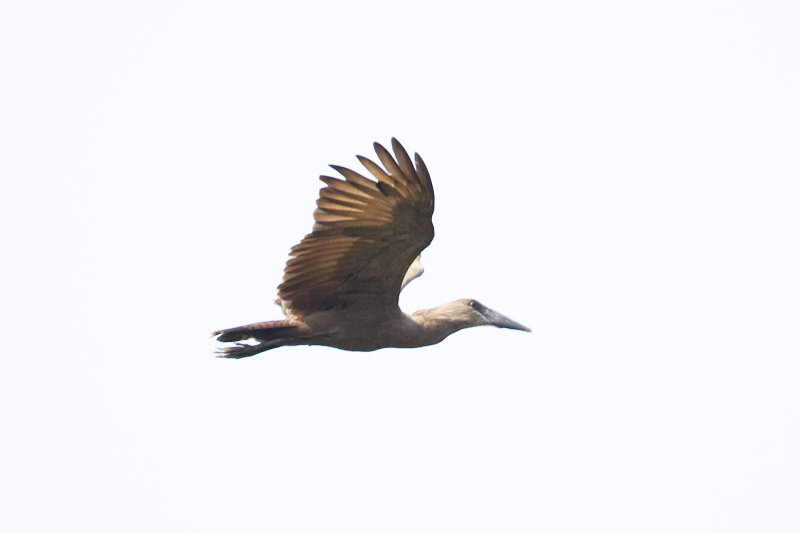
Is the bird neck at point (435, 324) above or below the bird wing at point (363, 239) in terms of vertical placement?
below

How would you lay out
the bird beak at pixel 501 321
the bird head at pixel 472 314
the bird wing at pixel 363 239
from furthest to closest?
1. the bird beak at pixel 501 321
2. the bird head at pixel 472 314
3. the bird wing at pixel 363 239

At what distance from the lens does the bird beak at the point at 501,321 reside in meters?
13.7

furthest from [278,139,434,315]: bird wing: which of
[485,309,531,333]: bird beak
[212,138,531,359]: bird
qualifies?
[485,309,531,333]: bird beak

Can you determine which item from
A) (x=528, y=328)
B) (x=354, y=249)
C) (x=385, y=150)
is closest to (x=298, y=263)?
(x=354, y=249)

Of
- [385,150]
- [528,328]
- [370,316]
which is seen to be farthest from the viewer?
[528,328]

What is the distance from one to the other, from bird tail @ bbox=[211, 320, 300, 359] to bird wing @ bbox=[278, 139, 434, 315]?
224 mm

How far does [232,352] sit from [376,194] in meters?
1.87

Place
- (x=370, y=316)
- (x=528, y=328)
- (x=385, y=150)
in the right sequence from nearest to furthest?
1. (x=385, y=150)
2. (x=370, y=316)
3. (x=528, y=328)

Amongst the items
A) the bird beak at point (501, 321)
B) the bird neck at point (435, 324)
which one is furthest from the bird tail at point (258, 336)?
the bird beak at point (501, 321)

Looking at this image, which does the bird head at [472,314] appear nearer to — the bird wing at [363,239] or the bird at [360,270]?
the bird at [360,270]

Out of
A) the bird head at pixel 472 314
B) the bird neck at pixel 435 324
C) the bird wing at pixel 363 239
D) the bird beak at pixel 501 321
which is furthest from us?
the bird beak at pixel 501 321

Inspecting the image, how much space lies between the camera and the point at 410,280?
14.3 metres

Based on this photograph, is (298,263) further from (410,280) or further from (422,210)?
(410,280)

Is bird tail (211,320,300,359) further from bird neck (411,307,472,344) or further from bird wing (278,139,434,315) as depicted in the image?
bird neck (411,307,472,344)
